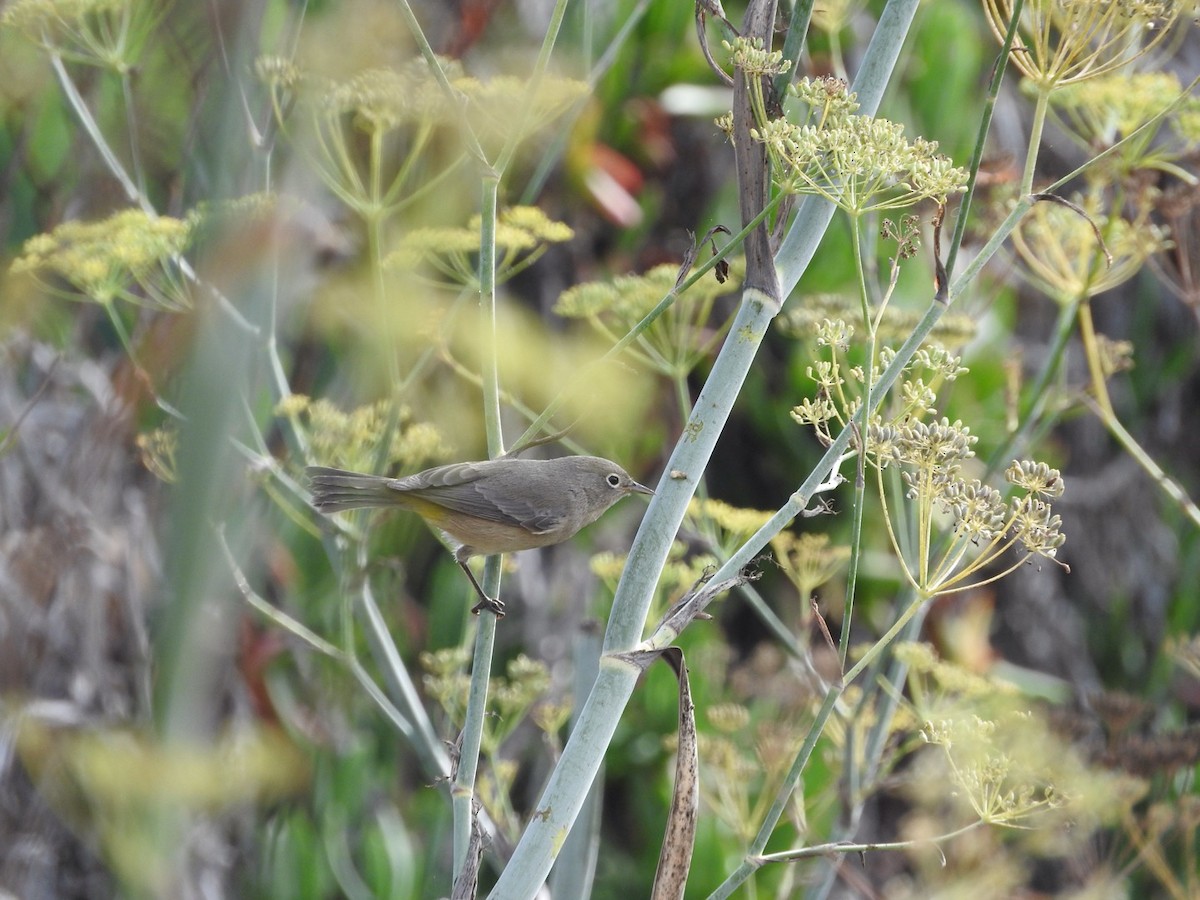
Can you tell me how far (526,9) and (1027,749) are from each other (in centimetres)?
307

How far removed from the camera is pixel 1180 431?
18.3ft

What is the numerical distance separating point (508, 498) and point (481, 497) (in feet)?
0.22

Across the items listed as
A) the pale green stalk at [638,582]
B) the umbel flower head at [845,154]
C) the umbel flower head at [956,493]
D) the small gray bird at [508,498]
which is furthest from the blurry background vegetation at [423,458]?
the umbel flower head at [845,154]

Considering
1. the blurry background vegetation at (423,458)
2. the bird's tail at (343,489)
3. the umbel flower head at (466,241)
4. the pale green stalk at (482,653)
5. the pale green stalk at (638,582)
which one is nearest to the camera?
the pale green stalk at (638,582)

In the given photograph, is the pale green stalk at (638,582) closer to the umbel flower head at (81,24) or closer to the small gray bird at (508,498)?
the small gray bird at (508,498)

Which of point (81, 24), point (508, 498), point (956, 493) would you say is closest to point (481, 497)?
point (508, 498)

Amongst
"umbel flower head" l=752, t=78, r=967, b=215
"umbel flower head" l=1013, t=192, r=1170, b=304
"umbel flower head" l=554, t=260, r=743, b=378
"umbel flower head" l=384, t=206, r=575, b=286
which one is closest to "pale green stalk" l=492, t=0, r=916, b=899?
"umbel flower head" l=752, t=78, r=967, b=215

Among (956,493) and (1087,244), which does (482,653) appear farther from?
(1087,244)

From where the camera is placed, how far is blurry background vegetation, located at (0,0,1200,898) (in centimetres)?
229

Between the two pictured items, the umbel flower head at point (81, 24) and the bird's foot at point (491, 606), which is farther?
the umbel flower head at point (81, 24)

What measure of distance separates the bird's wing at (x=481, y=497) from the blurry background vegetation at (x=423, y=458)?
0.10 metres

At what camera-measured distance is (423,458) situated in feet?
9.86

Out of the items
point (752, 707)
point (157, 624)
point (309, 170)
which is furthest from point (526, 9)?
point (157, 624)

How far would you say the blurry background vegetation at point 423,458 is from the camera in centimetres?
229
